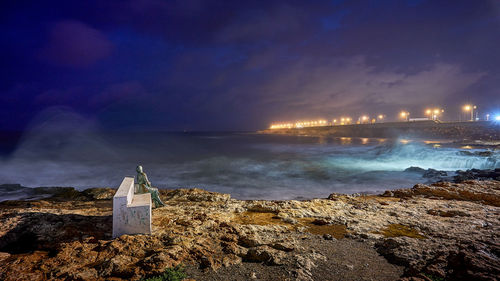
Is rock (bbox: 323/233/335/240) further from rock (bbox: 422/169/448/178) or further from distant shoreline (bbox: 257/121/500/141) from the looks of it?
distant shoreline (bbox: 257/121/500/141)

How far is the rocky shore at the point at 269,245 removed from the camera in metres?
4.45

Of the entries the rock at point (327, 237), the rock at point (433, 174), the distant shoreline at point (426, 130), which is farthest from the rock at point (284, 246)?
the distant shoreline at point (426, 130)

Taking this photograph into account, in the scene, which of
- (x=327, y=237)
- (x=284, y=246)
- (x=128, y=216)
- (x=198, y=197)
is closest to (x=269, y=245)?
(x=284, y=246)

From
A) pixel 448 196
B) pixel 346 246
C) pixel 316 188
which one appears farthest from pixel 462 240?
pixel 316 188

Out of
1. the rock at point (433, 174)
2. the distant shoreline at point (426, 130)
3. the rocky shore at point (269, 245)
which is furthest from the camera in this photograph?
the distant shoreline at point (426, 130)

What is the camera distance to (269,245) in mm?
5660

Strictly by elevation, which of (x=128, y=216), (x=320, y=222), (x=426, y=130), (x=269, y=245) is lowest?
(x=320, y=222)

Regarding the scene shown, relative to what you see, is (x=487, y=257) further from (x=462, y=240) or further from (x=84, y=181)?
(x=84, y=181)

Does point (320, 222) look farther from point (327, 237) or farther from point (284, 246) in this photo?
point (284, 246)

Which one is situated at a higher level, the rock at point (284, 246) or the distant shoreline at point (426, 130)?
the distant shoreline at point (426, 130)

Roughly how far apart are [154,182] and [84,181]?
6959 millimetres

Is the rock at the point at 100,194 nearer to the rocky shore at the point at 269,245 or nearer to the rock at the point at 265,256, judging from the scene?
the rocky shore at the point at 269,245

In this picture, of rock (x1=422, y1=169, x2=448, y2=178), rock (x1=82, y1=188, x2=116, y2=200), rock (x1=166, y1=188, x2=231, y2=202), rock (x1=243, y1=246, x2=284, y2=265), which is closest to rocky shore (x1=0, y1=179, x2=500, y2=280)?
rock (x1=243, y1=246, x2=284, y2=265)

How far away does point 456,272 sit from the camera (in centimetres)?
414
